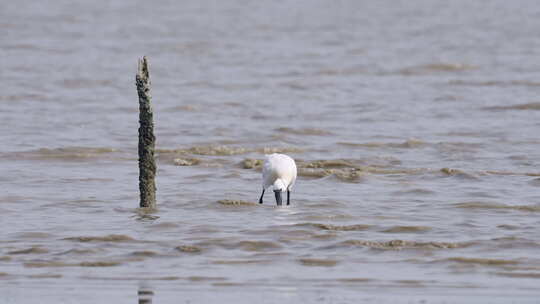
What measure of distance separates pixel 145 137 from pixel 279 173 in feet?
6.77

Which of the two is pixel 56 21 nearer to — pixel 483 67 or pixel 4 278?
pixel 483 67

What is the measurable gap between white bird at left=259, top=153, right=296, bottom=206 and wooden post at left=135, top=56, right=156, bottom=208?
60.8 inches

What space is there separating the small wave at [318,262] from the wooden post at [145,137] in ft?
8.50

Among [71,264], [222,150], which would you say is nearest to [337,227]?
[71,264]

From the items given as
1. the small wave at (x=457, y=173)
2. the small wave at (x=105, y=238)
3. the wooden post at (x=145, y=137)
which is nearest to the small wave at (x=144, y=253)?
the small wave at (x=105, y=238)

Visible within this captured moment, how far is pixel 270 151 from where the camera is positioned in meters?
19.2

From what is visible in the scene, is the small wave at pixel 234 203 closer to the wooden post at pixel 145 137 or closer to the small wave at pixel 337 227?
the wooden post at pixel 145 137

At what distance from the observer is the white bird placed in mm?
13602

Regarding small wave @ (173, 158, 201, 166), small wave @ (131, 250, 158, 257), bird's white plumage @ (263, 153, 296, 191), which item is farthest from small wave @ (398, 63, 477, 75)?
small wave @ (131, 250, 158, 257)

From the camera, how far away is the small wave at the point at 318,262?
405 inches

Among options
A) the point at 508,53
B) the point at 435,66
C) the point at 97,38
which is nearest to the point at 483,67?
the point at 435,66

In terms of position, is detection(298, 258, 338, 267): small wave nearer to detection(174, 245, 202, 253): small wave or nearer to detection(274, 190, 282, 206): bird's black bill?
detection(174, 245, 202, 253): small wave

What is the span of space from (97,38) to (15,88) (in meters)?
13.1

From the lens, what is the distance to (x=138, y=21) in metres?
46.8
